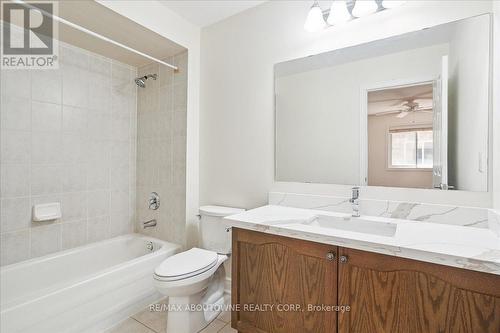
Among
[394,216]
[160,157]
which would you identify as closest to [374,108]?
[394,216]

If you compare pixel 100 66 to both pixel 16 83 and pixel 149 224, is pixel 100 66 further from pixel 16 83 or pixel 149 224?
pixel 149 224

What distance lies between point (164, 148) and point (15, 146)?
1070mm

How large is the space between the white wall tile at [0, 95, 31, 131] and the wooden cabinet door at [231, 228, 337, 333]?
1829mm

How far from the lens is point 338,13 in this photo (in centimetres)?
152

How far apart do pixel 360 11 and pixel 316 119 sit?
2.24 ft

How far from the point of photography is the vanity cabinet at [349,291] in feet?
2.87

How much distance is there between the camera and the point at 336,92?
1.64m

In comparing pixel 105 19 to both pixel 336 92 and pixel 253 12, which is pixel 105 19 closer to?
pixel 253 12

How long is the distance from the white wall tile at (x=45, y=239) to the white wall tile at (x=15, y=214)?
0.09 meters

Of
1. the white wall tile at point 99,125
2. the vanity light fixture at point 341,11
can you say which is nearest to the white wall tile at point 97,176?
the white wall tile at point 99,125

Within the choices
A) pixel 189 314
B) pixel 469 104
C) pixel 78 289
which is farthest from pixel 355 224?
pixel 78 289

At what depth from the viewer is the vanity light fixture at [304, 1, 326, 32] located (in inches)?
61.5

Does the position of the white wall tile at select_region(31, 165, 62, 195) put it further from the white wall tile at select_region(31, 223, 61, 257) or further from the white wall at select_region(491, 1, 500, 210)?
the white wall at select_region(491, 1, 500, 210)

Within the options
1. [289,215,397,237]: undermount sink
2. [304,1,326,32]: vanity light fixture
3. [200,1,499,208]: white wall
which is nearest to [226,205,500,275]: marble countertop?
[289,215,397,237]: undermount sink
